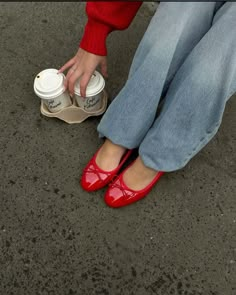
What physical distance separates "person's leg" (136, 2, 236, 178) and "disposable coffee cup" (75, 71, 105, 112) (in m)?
0.27

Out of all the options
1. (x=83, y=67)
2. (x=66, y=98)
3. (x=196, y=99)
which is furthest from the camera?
(x=66, y=98)

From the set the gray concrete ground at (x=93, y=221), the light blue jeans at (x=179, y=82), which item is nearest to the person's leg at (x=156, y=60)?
the light blue jeans at (x=179, y=82)

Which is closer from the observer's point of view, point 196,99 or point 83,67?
point 196,99

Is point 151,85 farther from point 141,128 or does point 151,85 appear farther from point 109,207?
point 109,207

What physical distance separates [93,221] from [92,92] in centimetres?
47

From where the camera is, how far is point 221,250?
4.16 feet

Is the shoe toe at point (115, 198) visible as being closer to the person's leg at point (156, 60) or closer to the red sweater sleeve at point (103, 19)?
the person's leg at point (156, 60)

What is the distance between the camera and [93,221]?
1.31 metres

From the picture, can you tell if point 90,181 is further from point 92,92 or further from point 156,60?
point 156,60

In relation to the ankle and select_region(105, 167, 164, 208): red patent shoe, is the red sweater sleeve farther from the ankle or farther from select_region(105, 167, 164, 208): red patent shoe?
select_region(105, 167, 164, 208): red patent shoe

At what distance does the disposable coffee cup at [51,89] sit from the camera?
1322 mm

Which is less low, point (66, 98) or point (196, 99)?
point (196, 99)

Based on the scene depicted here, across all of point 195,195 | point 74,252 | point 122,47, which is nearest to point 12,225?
point 74,252

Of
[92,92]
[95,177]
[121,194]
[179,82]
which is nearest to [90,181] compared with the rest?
[95,177]
